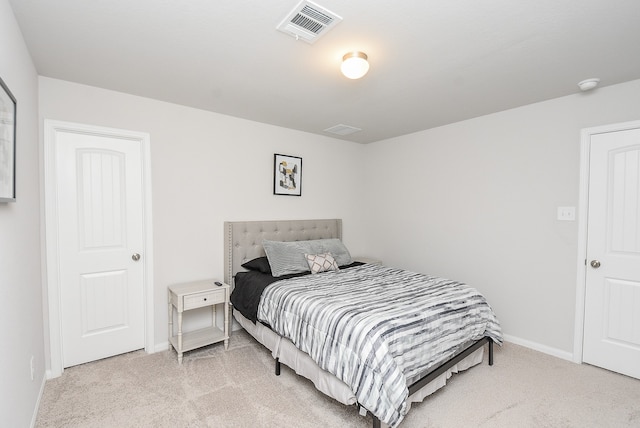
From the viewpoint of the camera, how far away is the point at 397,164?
169 inches

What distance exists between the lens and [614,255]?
260 centimetres

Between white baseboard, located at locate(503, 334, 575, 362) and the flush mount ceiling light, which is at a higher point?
the flush mount ceiling light

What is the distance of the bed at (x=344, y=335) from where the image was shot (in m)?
1.76

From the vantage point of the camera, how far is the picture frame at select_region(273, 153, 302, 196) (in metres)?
3.80

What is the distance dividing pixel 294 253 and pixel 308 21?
2265 mm

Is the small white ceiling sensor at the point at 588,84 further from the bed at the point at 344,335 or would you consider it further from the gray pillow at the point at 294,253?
the gray pillow at the point at 294,253

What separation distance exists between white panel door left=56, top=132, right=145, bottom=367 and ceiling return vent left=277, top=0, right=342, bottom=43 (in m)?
1.96

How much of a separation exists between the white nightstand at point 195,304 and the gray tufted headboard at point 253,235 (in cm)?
37

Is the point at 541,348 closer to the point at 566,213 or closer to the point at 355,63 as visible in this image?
the point at 566,213

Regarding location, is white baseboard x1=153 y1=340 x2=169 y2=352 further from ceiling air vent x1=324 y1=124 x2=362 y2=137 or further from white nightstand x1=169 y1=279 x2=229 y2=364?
ceiling air vent x1=324 y1=124 x2=362 y2=137

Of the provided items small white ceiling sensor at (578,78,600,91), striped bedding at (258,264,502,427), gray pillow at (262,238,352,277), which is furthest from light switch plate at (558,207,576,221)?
gray pillow at (262,238,352,277)

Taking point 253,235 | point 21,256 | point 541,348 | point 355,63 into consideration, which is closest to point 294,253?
point 253,235

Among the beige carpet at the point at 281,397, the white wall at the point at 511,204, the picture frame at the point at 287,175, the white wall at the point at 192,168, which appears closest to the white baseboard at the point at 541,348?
the white wall at the point at 511,204

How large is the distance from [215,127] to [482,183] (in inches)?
121
